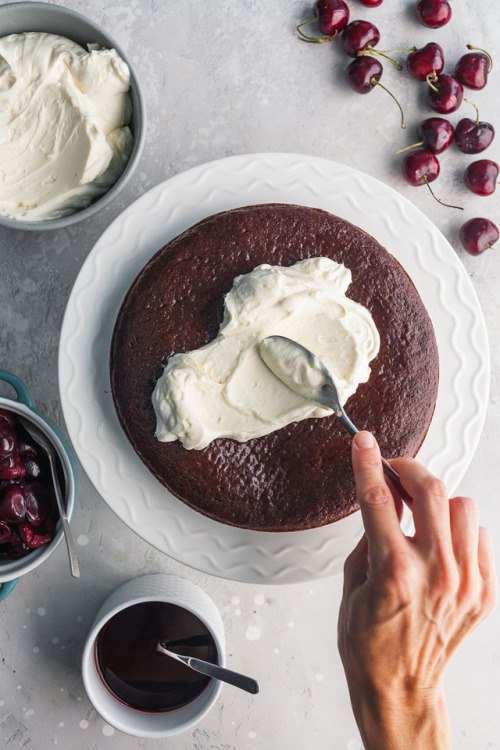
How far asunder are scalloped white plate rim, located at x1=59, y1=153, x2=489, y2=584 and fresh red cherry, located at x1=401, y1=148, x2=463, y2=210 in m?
0.29

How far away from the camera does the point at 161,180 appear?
226 centimetres

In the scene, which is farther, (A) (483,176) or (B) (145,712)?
(A) (483,176)

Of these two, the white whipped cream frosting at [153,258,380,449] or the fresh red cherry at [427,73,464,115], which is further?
the fresh red cherry at [427,73,464,115]

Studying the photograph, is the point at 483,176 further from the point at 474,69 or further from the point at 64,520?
the point at 64,520

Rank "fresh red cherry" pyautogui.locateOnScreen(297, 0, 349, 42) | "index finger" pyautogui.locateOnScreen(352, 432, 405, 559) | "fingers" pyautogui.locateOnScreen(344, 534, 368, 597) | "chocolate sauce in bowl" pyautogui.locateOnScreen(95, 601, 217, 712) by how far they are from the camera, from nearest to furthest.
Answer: "index finger" pyautogui.locateOnScreen(352, 432, 405, 559)
"fingers" pyautogui.locateOnScreen(344, 534, 368, 597)
"chocolate sauce in bowl" pyautogui.locateOnScreen(95, 601, 217, 712)
"fresh red cherry" pyautogui.locateOnScreen(297, 0, 349, 42)

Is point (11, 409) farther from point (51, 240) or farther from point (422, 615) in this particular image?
point (422, 615)

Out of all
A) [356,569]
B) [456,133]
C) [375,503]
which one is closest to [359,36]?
[456,133]

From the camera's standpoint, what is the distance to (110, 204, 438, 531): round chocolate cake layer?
72.1 inches

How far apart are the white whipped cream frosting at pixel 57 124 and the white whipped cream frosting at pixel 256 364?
0.68 metres

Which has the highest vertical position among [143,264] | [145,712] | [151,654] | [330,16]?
[330,16]

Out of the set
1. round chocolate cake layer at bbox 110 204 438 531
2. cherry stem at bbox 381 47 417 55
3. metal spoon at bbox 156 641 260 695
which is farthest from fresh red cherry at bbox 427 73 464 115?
metal spoon at bbox 156 641 260 695

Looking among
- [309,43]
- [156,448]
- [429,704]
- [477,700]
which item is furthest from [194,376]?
[477,700]

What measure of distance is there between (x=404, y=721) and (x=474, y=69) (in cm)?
208

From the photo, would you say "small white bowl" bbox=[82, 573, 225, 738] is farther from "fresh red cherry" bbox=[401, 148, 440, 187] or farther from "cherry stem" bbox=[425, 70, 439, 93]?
"cherry stem" bbox=[425, 70, 439, 93]
